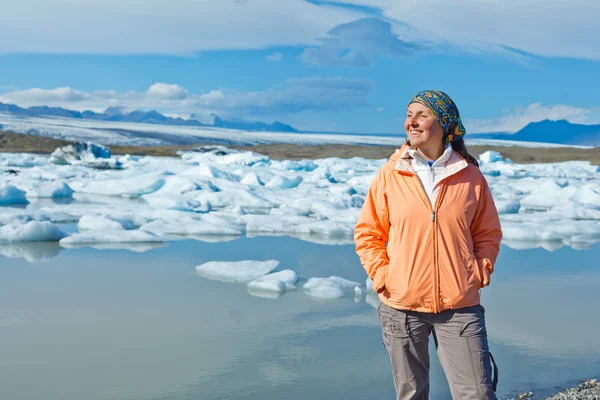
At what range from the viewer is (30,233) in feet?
22.2

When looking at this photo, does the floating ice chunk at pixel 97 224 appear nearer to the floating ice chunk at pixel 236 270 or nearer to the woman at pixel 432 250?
the floating ice chunk at pixel 236 270

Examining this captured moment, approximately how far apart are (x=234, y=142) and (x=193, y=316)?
5951 cm

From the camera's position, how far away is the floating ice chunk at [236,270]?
510cm

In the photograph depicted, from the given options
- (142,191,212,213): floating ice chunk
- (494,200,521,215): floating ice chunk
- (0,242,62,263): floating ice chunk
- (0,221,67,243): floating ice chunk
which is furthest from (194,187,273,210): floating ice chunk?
(0,242,62,263): floating ice chunk

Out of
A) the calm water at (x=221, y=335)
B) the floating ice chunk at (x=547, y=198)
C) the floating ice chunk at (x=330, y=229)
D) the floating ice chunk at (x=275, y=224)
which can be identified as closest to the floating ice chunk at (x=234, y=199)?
the floating ice chunk at (x=275, y=224)

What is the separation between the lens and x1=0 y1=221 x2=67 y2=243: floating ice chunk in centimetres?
671

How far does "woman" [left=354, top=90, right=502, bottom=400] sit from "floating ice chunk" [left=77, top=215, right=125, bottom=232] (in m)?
5.98

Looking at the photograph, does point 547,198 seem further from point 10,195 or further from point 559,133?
point 559,133

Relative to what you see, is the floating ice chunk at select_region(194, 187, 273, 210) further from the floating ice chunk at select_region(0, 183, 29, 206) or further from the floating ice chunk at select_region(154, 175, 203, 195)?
the floating ice chunk at select_region(0, 183, 29, 206)

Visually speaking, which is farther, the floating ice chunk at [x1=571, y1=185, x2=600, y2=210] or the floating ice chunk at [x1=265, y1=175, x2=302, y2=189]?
the floating ice chunk at [x1=265, y1=175, x2=302, y2=189]

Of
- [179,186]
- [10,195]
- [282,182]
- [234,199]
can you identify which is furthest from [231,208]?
[282,182]

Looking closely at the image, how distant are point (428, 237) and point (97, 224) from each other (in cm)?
639

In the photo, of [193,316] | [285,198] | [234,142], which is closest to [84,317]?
[193,316]

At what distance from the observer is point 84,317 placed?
388 centimetres
